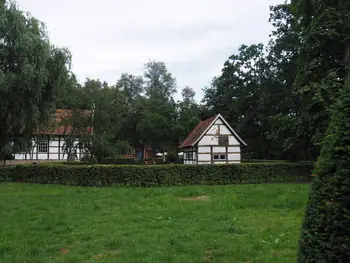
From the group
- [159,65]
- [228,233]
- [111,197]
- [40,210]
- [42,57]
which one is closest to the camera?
[228,233]

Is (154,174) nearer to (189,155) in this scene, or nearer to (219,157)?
(219,157)

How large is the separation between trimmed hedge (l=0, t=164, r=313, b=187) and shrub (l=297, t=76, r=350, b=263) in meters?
17.2

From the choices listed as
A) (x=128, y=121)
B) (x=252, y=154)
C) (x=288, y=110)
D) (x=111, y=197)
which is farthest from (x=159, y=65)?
(x=111, y=197)

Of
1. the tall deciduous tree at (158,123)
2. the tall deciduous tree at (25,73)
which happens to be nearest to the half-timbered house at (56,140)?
the tall deciduous tree at (25,73)

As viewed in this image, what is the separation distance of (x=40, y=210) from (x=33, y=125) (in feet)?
34.3

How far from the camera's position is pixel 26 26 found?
18.5 metres

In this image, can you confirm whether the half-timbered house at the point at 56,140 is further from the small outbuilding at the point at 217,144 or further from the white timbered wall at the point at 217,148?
the white timbered wall at the point at 217,148

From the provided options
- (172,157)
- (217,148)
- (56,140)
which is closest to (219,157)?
(217,148)

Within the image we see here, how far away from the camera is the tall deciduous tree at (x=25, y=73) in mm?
17344

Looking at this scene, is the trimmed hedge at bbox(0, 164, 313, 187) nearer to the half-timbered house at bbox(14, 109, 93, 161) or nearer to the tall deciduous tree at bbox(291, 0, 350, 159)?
the half-timbered house at bbox(14, 109, 93, 161)

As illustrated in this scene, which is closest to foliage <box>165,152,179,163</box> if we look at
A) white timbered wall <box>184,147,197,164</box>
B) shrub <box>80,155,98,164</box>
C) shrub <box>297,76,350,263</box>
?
white timbered wall <box>184,147,197,164</box>

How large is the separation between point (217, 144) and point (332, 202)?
98.8ft

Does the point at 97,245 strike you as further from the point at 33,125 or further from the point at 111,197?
the point at 33,125

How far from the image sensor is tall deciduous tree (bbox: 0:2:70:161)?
683 inches
